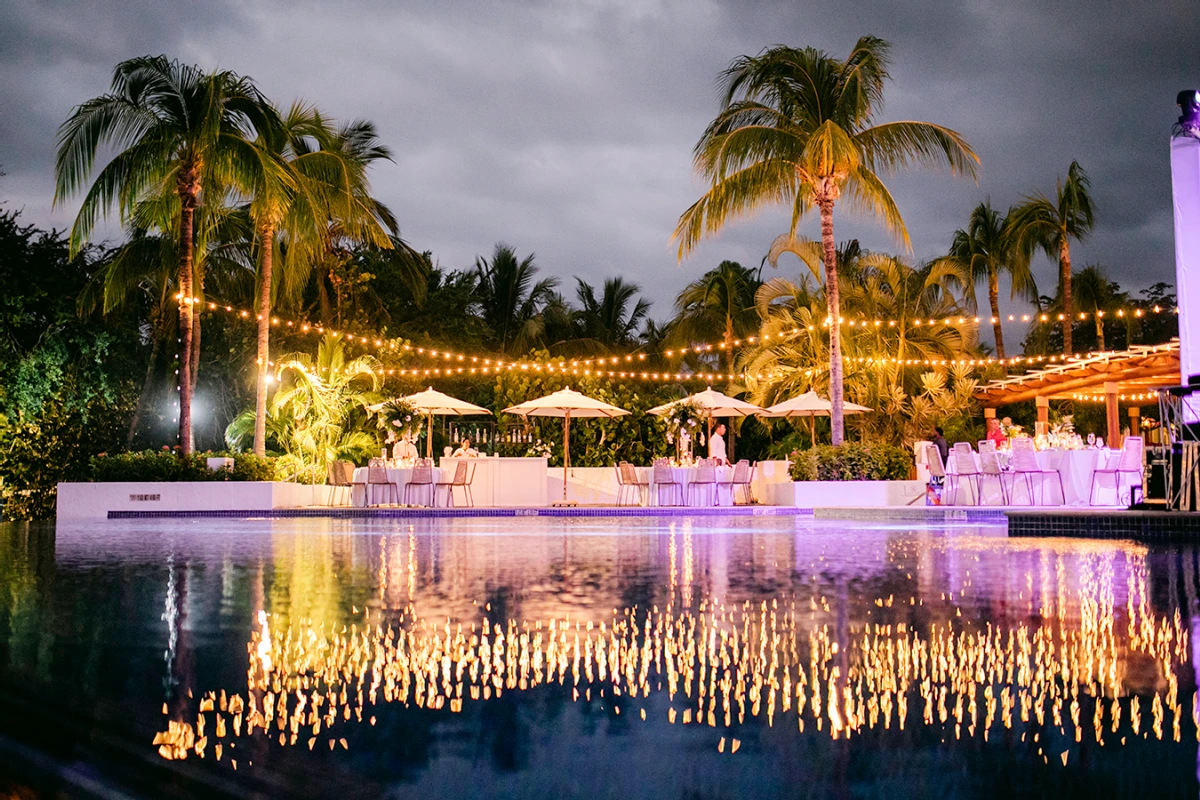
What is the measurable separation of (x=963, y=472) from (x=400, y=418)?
11003 mm

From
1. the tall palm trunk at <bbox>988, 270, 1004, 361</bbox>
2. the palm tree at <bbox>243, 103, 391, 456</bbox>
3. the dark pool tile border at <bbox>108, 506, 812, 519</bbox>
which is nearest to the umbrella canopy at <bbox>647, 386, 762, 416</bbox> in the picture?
the dark pool tile border at <bbox>108, 506, 812, 519</bbox>

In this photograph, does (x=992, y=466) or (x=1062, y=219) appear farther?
(x=1062, y=219)

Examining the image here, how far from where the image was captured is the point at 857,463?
16969 mm

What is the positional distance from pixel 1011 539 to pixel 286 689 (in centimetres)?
905

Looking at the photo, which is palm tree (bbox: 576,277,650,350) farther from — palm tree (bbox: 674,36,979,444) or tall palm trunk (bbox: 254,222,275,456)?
palm tree (bbox: 674,36,979,444)

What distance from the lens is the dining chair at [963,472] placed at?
50.2ft

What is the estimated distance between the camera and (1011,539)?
10766 mm

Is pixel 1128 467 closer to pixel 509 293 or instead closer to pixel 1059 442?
pixel 1059 442

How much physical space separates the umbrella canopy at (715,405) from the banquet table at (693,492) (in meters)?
1.47

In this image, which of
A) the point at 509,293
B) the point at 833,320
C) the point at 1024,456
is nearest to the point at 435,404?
the point at 833,320

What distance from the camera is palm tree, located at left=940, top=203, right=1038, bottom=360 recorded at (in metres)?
27.2

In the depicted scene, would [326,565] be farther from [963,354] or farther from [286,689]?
[963,354]

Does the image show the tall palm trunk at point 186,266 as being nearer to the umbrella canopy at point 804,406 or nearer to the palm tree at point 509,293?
the umbrella canopy at point 804,406

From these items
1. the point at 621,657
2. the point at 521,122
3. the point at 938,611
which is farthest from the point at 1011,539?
the point at 521,122
